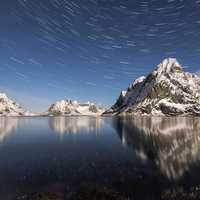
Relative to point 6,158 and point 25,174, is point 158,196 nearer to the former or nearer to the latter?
point 25,174

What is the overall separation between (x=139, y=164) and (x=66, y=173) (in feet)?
43.3

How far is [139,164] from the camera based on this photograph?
38.1 m

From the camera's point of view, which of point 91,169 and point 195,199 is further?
point 91,169

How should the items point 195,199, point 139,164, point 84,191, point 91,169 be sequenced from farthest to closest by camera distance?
point 139,164 < point 91,169 < point 84,191 < point 195,199

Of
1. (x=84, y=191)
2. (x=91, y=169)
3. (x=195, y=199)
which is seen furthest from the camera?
(x=91, y=169)

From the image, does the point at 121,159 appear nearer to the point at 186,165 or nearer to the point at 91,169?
the point at 91,169

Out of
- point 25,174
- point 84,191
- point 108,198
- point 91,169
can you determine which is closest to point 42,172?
point 25,174

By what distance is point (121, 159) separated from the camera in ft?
140

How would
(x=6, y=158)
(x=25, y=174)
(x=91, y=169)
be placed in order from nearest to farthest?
1. (x=25, y=174)
2. (x=91, y=169)
3. (x=6, y=158)

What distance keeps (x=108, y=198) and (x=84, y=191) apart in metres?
3.31

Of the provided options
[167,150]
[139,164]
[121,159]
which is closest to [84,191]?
[139,164]

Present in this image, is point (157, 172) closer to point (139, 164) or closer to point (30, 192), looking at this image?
point (139, 164)

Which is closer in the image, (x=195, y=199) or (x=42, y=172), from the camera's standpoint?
(x=195, y=199)

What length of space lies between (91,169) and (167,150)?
2272 cm
